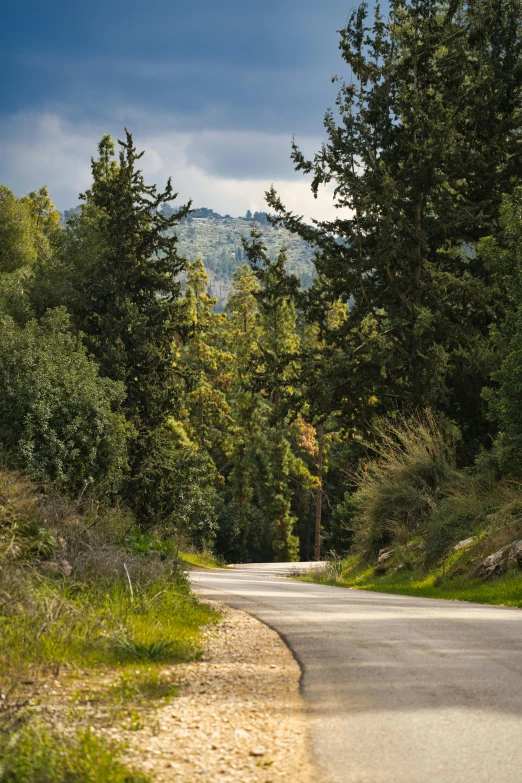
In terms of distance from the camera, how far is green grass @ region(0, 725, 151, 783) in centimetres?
404

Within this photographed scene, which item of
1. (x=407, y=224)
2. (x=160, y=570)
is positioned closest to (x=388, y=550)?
(x=160, y=570)

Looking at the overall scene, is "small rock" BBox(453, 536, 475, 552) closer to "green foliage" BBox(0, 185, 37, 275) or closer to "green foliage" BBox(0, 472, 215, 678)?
"green foliage" BBox(0, 472, 215, 678)

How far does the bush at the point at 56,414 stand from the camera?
88.1 feet

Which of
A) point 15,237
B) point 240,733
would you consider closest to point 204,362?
point 15,237

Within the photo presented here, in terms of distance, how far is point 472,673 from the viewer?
6402 millimetres

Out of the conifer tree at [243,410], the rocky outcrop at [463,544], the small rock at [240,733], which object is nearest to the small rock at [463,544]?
the rocky outcrop at [463,544]

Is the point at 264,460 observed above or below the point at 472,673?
above

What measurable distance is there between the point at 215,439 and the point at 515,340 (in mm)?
43972

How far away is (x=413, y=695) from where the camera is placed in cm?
573

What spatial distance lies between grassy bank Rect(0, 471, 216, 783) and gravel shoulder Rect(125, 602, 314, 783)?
0.17 metres

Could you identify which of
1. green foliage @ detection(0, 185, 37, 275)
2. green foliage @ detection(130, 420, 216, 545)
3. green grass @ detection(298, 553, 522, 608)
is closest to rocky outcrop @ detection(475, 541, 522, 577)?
green grass @ detection(298, 553, 522, 608)

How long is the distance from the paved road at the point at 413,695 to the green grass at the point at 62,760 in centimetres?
105

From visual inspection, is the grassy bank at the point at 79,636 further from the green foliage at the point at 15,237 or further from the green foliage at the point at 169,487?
the green foliage at the point at 15,237

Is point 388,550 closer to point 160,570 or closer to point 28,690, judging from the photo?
point 160,570
